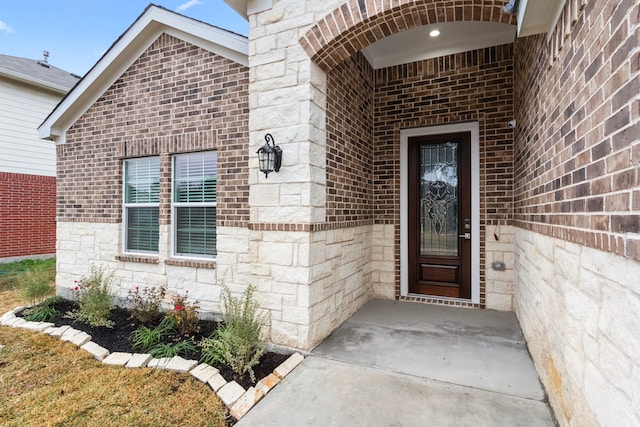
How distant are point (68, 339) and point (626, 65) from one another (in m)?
5.26

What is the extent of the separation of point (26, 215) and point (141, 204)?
683cm

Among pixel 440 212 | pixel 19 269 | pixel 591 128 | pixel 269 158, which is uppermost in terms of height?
pixel 269 158

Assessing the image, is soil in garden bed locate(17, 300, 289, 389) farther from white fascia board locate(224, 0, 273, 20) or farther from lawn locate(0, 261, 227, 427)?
white fascia board locate(224, 0, 273, 20)

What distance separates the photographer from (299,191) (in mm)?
3145

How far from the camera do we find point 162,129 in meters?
4.65

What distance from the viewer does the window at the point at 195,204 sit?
4379 mm

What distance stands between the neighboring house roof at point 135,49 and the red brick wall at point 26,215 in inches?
188

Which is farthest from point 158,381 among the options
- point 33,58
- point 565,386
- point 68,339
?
point 33,58

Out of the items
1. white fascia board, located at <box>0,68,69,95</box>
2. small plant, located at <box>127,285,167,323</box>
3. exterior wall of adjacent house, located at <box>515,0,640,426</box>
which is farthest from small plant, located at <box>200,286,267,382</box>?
white fascia board, located at <box>0,68,69,95</box>

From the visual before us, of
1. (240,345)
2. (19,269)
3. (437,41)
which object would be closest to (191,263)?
(240,345)

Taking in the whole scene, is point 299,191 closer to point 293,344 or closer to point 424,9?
point 293,344

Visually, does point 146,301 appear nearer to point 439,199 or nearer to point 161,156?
point 161,156

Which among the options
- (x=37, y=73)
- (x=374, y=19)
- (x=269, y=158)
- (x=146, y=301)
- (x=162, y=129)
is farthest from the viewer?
(x=37, y=73)

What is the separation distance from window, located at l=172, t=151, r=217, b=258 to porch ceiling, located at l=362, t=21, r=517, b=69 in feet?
9.30
